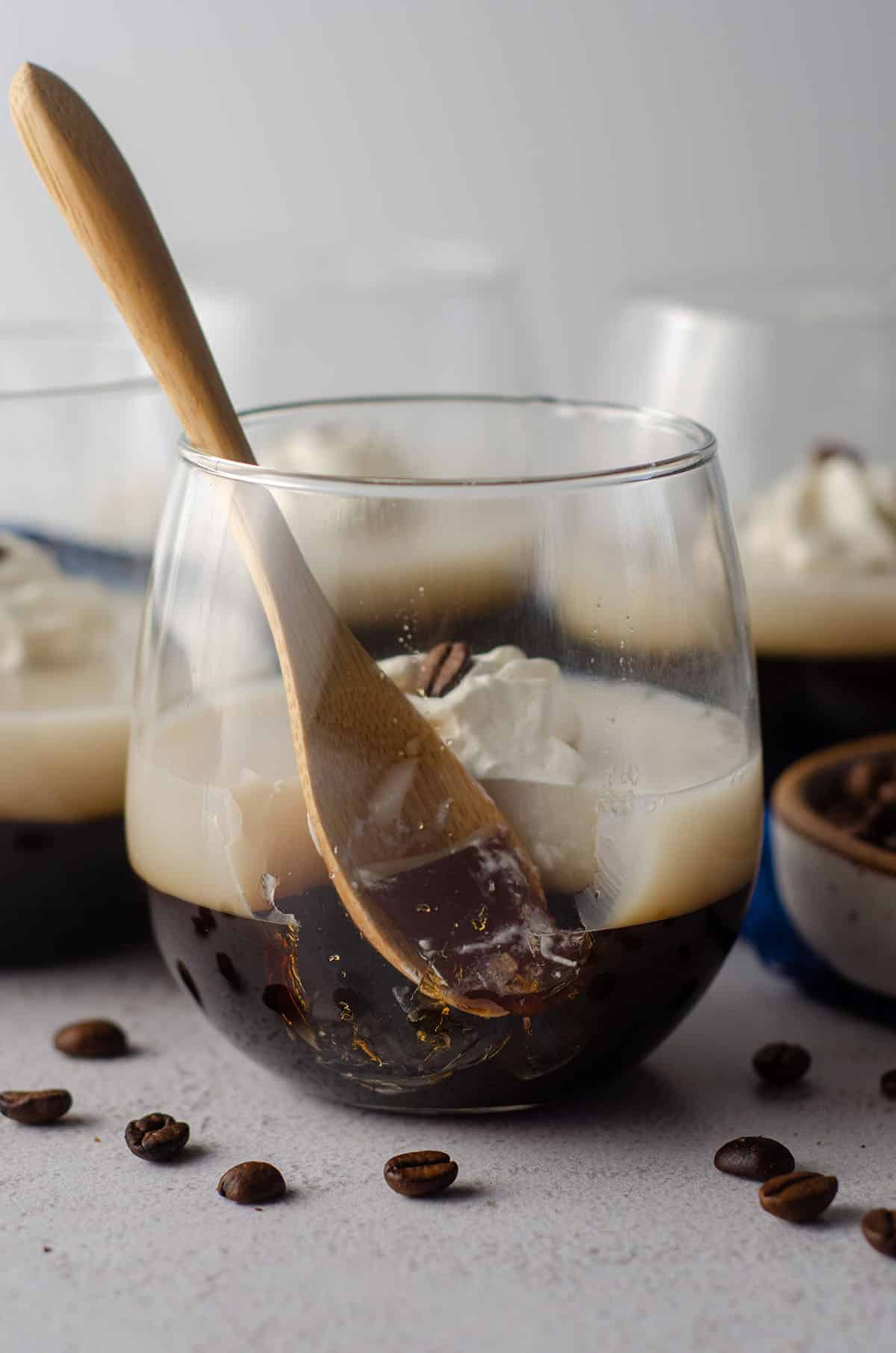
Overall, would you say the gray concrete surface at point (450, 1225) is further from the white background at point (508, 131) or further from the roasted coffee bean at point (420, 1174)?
the white background at point (508, 131)

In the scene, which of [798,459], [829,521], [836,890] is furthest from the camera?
[798,459]

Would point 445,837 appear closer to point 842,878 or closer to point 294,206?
point 842,878

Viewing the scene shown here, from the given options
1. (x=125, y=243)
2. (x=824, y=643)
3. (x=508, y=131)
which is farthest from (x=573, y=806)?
(x=508, y=131)

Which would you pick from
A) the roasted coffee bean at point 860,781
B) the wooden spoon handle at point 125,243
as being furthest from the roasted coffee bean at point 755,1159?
the wooden spoon handle at point 125,243

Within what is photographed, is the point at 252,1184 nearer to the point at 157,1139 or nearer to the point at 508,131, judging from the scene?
the point at 157,1139

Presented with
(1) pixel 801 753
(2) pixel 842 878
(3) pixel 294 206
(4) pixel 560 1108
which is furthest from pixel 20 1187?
(3) pixel 294 206
